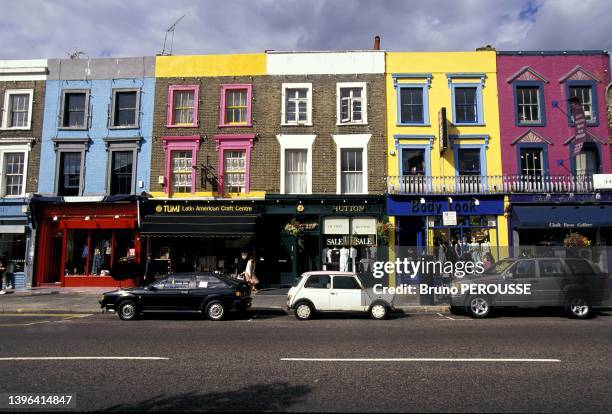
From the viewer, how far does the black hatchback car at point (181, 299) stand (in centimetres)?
1238

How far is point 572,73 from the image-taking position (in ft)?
66.4

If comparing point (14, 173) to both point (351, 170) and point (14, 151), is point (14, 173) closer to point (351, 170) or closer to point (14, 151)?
point (14, 151)

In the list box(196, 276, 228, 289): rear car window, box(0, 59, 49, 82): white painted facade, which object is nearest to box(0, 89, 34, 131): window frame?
box(0, 59, 49, 82): white painted facade

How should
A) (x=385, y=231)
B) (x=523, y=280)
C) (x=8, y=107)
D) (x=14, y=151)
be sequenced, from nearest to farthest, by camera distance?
1. (x=523, y=280)
2. (x=385, y=231)
3. (x=14, y=151)
4. (x=8, y=107)

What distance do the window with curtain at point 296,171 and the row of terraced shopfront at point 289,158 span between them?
0.07 m

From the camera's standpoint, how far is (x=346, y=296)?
40.3 ft

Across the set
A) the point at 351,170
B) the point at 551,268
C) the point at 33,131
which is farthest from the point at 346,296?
the point at 33,131

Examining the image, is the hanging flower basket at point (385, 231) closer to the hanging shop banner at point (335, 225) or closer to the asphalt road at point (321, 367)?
the hanging shop banner at point (335, 225)

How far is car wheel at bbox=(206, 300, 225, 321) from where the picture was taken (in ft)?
40.4

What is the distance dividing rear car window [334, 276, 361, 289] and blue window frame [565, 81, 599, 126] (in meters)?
14.6

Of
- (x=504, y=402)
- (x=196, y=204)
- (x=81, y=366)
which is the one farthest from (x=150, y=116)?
(x=504, y=402)

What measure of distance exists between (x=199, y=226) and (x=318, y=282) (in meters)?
8.48

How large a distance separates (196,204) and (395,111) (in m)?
10.4

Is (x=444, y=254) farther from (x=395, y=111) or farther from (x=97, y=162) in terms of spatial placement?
(x=97, y=162)
